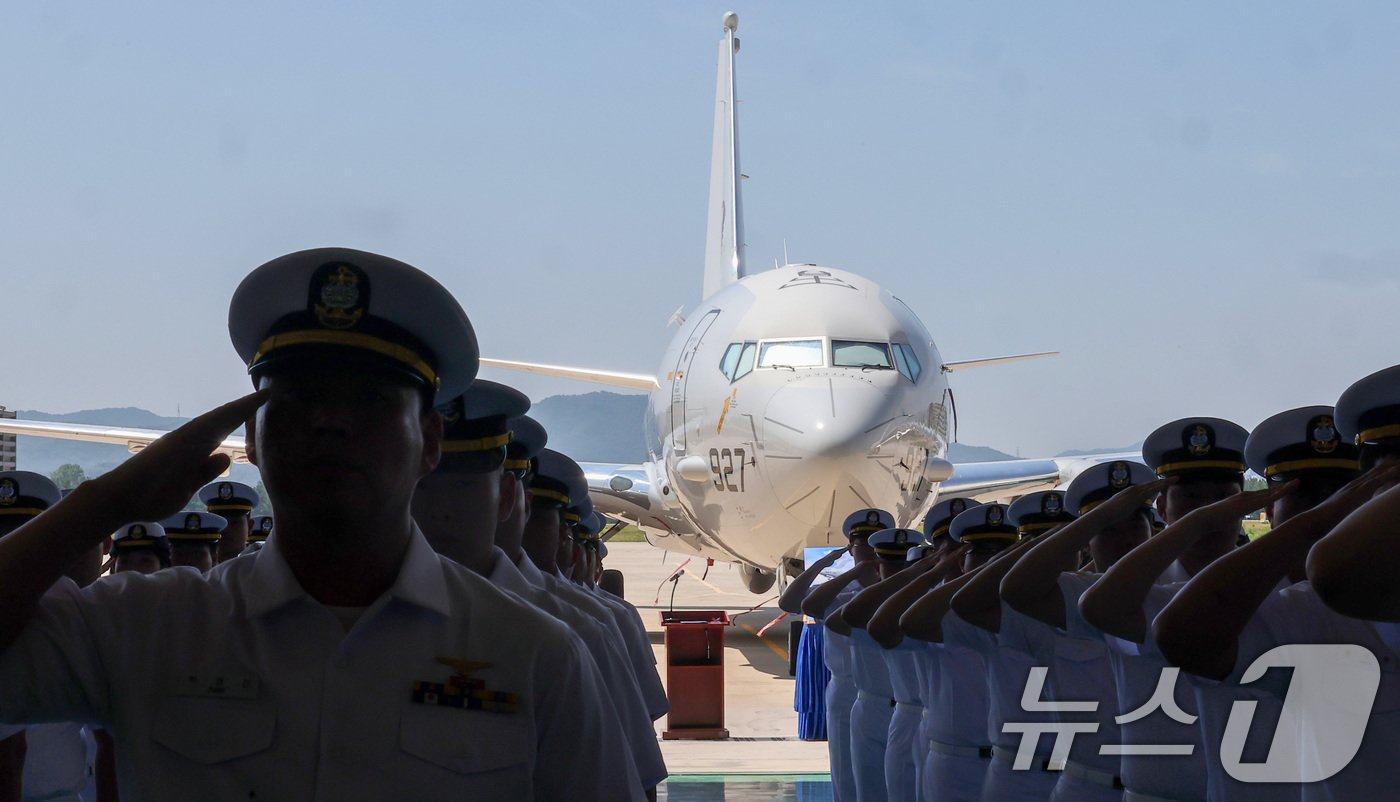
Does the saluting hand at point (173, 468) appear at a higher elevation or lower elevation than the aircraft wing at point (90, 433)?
lower

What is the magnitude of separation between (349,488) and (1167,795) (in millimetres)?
3099

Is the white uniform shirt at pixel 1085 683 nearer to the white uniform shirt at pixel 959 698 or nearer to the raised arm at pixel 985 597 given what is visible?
the raised arm at pixel 985 597

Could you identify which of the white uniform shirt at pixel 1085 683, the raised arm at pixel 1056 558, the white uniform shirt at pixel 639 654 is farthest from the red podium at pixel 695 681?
the raised arm at pixel 1056 558

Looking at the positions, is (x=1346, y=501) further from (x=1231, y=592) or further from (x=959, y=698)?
(x=959, y=698)

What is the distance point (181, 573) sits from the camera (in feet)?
6.21

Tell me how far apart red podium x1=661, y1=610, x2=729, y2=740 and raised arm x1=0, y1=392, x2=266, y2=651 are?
9.76 metres

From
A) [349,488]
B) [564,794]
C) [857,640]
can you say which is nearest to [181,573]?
[349,488]

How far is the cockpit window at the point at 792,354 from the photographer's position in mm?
14117

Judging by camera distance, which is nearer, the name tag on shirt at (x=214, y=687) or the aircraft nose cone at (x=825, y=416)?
the name tag on shirt at (x=214, y=687)

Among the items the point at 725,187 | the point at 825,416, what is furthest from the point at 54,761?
the point at 725,187

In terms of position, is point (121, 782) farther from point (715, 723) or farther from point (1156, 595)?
point (715, 723)

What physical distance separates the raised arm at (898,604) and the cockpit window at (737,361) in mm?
8305

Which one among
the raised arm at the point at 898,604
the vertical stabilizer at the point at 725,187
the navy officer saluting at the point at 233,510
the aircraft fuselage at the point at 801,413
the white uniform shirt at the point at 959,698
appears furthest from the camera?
the vertical stabilizer at the point at 725,187

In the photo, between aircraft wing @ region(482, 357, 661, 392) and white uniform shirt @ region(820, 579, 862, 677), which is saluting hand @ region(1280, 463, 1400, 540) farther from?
aircraft wing @ region(482, 357, 661, 392)
